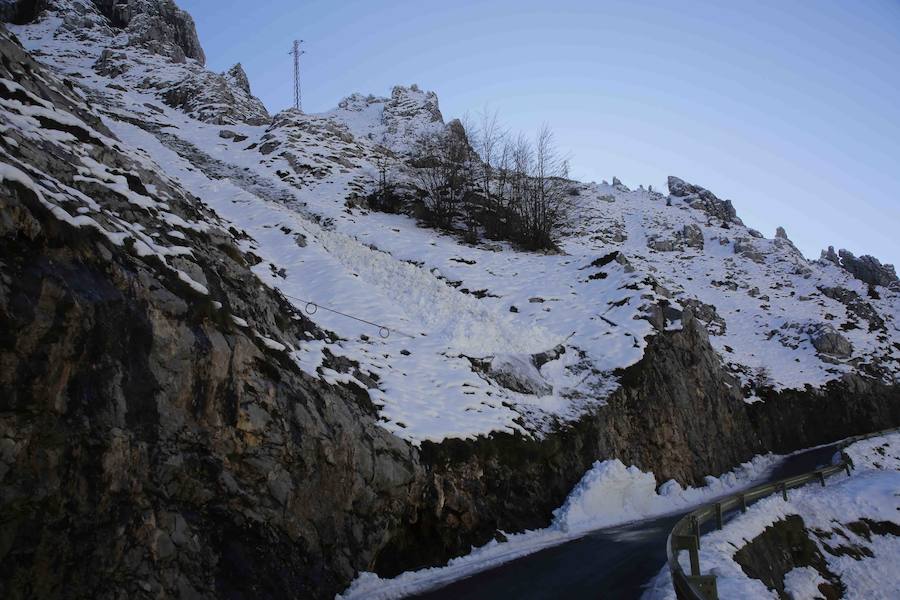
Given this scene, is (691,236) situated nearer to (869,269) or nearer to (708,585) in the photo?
(869,269)

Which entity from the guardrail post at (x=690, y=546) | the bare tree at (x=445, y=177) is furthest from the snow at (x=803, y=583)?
the bare tree at (x=445, y=177)

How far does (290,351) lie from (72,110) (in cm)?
780

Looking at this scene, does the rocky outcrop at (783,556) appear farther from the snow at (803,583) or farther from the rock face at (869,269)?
the rock face at (869,269)

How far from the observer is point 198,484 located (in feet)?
27.0

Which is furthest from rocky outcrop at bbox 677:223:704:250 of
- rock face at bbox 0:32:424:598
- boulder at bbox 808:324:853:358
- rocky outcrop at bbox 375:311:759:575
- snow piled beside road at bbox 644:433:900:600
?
rock face at bbox 0:32:424:598

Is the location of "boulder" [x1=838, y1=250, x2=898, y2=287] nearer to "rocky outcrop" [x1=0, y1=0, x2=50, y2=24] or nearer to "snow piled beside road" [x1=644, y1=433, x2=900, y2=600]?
"snow piled beside road" [x1=644, y1=433, x2=900, y2=600]

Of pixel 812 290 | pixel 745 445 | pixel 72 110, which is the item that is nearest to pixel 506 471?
pixel 72 110

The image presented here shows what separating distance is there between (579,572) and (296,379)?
642cm

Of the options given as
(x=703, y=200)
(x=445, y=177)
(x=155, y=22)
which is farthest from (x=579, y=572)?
(x=155, y=22)

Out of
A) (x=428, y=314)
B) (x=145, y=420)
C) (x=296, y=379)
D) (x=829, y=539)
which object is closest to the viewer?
(x=145, y=420)

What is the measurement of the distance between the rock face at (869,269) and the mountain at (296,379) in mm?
19623

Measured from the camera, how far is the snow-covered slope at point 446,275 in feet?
51.8

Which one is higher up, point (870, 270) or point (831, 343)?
point (870, 270)

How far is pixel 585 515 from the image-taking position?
14148 millimetres
